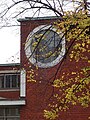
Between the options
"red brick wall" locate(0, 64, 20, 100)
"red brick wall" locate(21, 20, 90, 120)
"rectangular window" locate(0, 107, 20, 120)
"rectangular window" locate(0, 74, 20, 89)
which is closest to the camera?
"red brick wall" locate(21, 20, 90, 120)

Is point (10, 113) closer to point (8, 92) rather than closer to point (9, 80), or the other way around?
point (9, 80)

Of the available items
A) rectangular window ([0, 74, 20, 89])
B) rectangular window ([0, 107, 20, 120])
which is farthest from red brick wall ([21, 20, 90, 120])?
rectangular window ([0, 74, 20, 89])

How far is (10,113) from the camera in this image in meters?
Answer: 32.2

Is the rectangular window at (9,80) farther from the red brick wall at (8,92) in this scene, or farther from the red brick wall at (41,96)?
the red brick wall at (41,96)

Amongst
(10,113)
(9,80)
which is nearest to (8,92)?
(9,80)

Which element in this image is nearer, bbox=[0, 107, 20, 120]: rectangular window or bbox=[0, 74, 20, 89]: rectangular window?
bbox=[0, 107, 20, 120]: rectangular window

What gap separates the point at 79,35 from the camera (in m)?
12.6

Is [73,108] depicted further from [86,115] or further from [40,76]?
[40,76]

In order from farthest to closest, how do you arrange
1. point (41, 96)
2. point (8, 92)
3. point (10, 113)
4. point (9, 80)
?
1. point (8, 92)
2. point (9, 80)
3. point (10, 113)
4. point (41, 96)

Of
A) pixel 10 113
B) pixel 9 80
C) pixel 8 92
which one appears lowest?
pixel 10 113

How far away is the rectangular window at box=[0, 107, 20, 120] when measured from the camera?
105 feet

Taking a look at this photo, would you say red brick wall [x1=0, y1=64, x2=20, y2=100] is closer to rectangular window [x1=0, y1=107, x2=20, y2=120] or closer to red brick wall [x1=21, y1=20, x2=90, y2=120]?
rectangular window [x1=0, y1=107, x2=20, y2=120]

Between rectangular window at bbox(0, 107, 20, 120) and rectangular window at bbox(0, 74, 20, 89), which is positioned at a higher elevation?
rectangular window at bbox(0, 74, 20, 89)

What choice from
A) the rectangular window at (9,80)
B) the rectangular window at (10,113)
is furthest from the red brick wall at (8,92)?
the rectangular window at (10,113)
